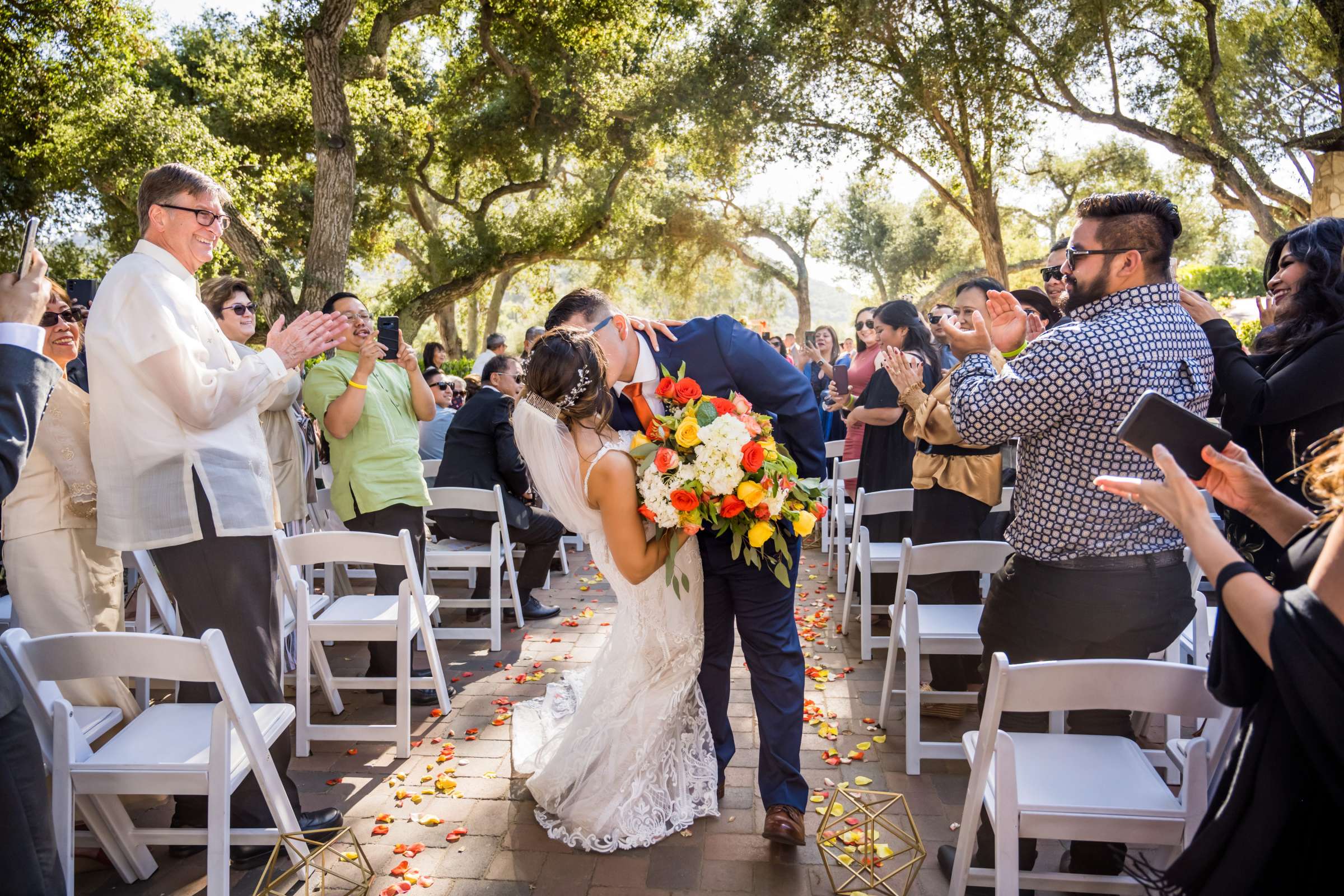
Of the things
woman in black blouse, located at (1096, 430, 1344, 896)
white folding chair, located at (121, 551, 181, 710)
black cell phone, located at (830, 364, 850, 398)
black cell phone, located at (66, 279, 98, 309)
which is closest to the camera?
woman in black blouse, located at (1096, 430, 1344, 896)

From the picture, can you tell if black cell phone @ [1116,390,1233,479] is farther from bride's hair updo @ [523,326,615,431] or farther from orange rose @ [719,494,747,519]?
bride's hair updo @ [523,326,615,431]

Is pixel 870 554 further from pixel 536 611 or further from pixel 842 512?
pixel 536 611

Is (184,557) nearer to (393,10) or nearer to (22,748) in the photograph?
(22,748)

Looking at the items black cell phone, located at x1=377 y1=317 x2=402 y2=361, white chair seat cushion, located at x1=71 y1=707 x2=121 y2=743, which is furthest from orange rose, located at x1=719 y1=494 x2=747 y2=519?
black cell phone, located at x1=377 y1=317 x2=402 y2=361

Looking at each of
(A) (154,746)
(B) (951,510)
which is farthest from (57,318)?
(B) (951,510)

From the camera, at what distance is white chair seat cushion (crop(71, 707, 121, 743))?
2986 mm

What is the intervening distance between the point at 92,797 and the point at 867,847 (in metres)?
2.58

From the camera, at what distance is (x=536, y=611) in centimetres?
600

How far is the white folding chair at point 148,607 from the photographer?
12.7 feet

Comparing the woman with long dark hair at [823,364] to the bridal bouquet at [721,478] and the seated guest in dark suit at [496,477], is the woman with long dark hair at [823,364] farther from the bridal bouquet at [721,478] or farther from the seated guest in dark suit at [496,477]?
the bridal bouquet at [721,478]

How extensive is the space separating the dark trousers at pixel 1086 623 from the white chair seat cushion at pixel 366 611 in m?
2.72

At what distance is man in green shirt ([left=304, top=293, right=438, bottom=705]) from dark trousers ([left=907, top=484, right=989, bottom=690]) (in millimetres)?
2794

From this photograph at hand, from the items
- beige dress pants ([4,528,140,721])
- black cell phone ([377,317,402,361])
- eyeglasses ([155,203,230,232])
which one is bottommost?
beige dress pants ([4,528,140,721])

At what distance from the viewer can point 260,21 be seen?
45.3 feet
